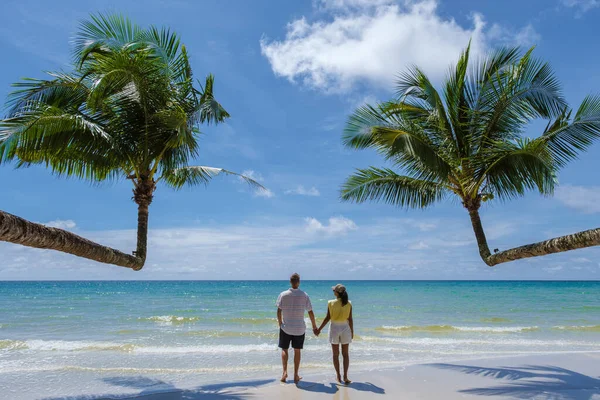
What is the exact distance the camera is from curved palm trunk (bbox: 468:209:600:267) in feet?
16.0

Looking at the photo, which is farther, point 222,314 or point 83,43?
point 222,314

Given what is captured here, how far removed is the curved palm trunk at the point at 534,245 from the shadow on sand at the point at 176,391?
4.29m

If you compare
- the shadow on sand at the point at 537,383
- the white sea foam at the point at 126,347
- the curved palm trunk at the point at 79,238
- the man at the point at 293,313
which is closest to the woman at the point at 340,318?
the man at the point at 293,313

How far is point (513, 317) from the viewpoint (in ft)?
64.7

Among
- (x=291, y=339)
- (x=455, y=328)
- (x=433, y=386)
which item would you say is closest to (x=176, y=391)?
(x=291, y=339)

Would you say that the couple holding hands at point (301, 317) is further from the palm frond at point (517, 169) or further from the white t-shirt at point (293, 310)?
the palm frond at point (517, 169)

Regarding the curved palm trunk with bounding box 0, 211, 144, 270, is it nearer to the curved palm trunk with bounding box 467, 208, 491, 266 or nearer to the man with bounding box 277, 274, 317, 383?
the man with bounding box 277, 274, 317, 383

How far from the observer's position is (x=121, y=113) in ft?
21.6

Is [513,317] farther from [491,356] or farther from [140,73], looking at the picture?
[140,73]

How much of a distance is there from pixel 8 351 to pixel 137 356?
3.68 m

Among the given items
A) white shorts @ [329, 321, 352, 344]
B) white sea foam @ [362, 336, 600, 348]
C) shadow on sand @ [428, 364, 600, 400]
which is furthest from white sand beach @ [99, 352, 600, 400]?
white sea foam @ [362, 336, 600, 348]

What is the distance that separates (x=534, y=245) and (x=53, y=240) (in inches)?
245

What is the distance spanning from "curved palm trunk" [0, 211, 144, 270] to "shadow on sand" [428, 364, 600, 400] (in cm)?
540

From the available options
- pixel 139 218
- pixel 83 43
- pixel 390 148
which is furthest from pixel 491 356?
pixel 83 43
